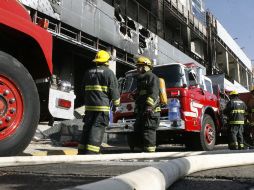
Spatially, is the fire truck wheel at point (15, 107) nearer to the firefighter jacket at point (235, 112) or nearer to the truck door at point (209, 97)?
the truck door at point (209, 97)

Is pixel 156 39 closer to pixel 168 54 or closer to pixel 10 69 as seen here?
pixel 168 54

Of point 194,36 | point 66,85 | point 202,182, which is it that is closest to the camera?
point 202,182

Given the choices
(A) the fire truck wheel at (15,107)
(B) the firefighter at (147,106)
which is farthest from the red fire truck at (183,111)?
(A) the fire truck wheel at (15,107)

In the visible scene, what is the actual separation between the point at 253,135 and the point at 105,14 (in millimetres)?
7936

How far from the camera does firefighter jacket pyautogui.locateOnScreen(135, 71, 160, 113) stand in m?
6.52

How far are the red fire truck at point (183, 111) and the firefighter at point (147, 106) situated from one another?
4.36ft

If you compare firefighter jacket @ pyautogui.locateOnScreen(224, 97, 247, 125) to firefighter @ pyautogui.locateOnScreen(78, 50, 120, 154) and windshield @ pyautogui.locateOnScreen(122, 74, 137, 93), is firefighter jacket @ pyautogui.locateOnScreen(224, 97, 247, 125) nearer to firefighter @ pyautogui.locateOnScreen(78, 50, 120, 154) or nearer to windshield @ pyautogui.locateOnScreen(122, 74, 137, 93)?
windshield @ pyautogui.locateOnScreen(122, 74, 137, 93)

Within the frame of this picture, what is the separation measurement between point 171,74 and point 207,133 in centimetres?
158

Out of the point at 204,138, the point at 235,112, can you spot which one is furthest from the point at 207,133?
the point at 235,112

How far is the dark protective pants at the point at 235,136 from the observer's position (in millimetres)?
9209

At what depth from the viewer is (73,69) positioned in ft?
53.0

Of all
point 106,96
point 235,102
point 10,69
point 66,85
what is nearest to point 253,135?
point 235,102

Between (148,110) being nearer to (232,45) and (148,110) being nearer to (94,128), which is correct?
(94,128)

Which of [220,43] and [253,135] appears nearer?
[253,135]
